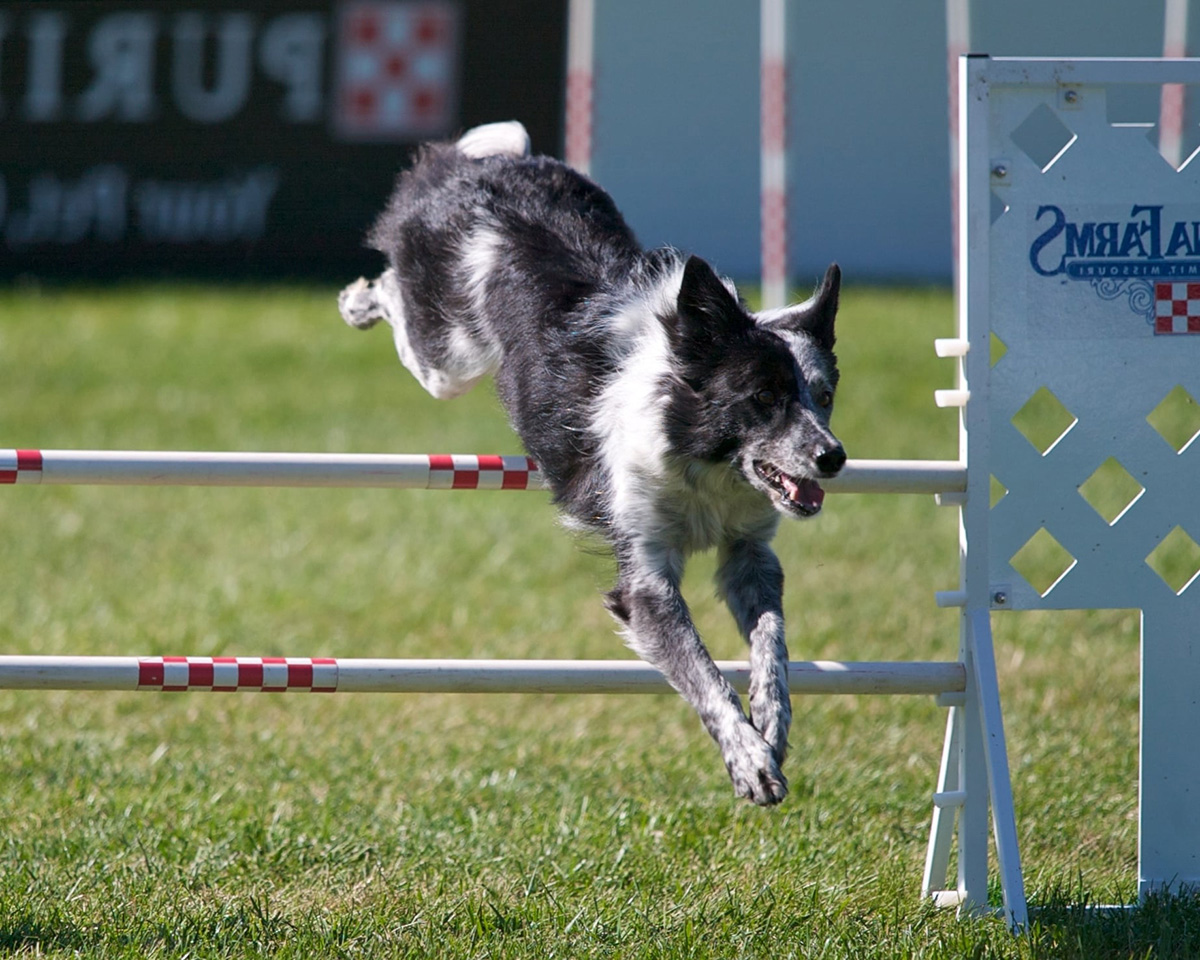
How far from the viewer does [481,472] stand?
12.6ft

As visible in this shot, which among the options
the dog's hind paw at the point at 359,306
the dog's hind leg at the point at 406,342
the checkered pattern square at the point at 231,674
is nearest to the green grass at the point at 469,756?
the checkered pattern square at the point at 231,674

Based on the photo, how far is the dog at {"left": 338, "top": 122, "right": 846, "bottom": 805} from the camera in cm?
334

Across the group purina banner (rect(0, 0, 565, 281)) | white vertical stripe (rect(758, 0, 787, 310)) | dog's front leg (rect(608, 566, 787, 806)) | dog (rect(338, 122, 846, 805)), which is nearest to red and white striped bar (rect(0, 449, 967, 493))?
dog (rect(338, 122, 846, 805))

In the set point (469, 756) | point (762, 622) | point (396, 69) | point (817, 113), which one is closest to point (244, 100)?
point (396, 69)

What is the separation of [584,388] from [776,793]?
4.01 ft

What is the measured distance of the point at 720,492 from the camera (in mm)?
3547

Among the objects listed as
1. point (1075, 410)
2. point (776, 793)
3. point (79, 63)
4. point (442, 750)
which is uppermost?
point (79, 63)

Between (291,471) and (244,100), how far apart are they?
10315 millimetres

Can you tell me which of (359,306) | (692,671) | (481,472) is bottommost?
(692,671)

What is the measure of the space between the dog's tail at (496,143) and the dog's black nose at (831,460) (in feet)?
6.87

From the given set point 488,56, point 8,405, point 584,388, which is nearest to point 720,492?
point 584,388

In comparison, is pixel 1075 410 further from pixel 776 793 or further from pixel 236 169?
pixel 236 169

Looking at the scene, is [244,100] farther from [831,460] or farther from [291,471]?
[831,460]

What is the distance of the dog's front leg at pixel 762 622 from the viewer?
3.32 metres
